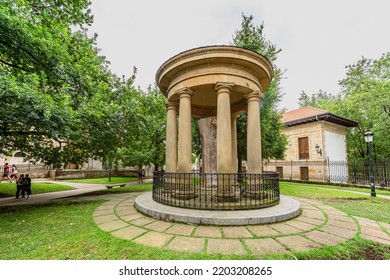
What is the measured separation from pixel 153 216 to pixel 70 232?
1.92 m

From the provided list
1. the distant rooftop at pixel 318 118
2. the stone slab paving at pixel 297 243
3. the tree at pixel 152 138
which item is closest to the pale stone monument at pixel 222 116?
the stone slab paving at pixel 297 243

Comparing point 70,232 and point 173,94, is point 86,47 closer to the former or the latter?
point 173,94

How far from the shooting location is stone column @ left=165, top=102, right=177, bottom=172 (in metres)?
7.64

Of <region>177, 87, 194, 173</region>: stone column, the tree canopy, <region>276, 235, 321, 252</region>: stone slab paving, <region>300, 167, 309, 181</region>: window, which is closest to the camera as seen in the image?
<region>276, 235, 321, 252</region>: stone slab paving

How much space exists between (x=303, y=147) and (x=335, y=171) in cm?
412

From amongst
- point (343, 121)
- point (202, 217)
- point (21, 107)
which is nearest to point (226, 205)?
point (202, 217)

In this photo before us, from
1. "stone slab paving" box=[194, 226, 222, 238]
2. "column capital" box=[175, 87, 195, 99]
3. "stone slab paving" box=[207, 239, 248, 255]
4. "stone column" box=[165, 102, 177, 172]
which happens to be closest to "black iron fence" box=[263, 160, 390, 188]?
"stone column" box=[165, 102, 177, 172]

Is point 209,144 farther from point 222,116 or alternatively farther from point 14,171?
point 14,171

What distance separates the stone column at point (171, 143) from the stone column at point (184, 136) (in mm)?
1048

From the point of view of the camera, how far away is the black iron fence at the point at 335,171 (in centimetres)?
1476

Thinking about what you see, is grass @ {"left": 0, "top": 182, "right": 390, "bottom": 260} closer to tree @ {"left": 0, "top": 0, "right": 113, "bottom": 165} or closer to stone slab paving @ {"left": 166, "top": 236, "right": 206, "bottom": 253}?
stone slab paving @ {"left": 166, "top": 236, "right": 206, "bottom": 253}

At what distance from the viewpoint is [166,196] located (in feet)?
21.6

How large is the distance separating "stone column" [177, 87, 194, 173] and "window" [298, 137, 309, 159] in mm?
19882

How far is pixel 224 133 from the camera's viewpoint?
19.8 feet
